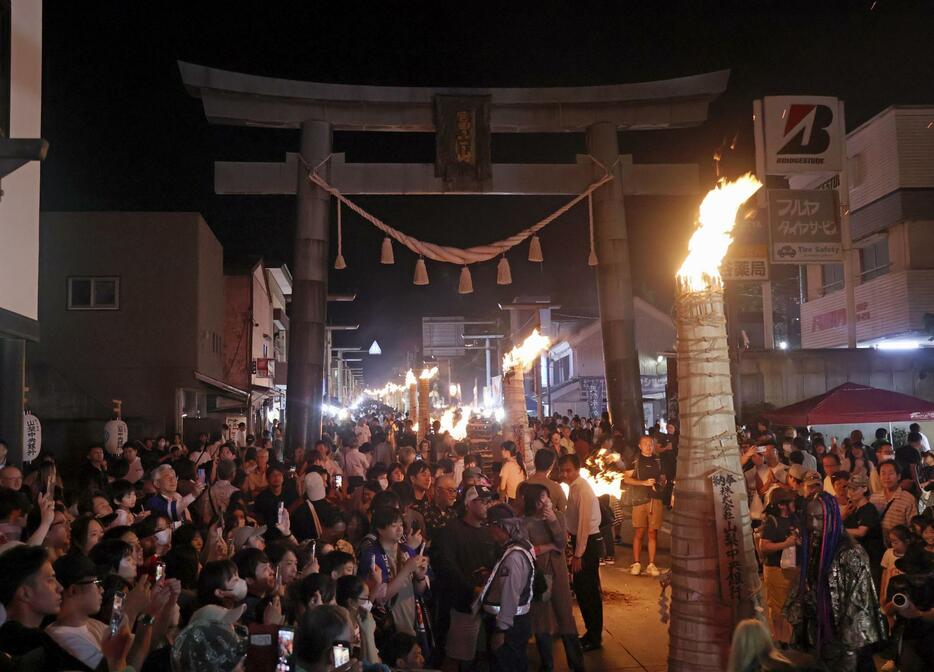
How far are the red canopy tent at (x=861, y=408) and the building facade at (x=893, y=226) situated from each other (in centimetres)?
944

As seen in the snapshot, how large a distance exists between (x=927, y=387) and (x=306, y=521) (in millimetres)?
20481

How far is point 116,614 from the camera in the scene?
333 cm

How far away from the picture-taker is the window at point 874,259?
80.3 feet

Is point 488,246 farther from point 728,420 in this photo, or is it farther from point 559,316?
A: point 559,316

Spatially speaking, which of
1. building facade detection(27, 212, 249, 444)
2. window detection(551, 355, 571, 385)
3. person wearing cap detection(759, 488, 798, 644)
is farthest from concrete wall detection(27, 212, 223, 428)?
window detection(551, 355, 571, 385)

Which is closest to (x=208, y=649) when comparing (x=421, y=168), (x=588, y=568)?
(x=588, y=568)

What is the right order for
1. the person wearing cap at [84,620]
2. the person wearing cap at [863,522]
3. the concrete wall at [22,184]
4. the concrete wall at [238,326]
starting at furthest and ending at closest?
the concrete wall at [238,326] → the concrete wall at [22,184] → the person wearing cap at [863,522] → the person wearing cap at [84,620]

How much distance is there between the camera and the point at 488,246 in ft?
53.6

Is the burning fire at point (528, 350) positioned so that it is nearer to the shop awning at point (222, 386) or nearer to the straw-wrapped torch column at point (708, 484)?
the straw-wrapped torch column at point (708, 484)

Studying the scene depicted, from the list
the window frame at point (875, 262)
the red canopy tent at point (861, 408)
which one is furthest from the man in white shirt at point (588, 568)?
the window frame at point (875, 262)

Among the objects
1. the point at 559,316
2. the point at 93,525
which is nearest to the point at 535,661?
the point at 93,525

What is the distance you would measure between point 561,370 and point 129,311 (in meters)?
24.5

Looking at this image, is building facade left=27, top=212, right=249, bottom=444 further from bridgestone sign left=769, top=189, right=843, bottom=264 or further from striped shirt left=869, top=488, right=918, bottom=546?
striped shirt left=869, top=488, right=918, bottom=546

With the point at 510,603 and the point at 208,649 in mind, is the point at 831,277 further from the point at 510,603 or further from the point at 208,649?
the point at 208,649
